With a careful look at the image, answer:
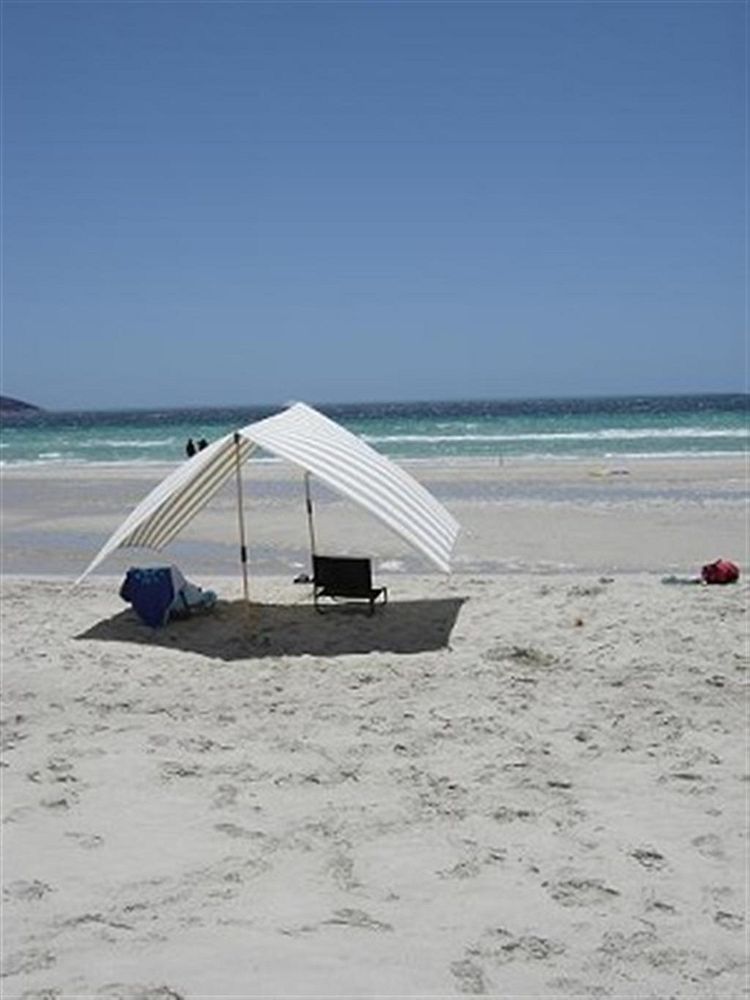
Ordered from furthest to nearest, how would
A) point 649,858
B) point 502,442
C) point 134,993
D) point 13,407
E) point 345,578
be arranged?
point 13,407 < point 502,442 < point 345,578 < point 649,858 < point 134,993

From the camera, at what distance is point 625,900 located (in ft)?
14.2

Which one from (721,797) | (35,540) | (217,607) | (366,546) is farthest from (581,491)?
(721,797)

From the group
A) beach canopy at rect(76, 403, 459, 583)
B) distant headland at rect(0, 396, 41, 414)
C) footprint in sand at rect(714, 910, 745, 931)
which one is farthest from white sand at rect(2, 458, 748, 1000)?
distant headland at rect(0, 396, 41, 414)

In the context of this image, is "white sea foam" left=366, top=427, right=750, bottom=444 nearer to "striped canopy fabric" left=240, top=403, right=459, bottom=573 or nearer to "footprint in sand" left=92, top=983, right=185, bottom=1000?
"striped canopy fabric" left=240, top=403, right=459, bottom=573

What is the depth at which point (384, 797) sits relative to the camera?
5.44 meters

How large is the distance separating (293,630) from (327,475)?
1474 mm

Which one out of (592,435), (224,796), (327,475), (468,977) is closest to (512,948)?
(468,977)

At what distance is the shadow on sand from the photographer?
8500 millimetres

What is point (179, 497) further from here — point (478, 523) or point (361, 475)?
point (478, 523)

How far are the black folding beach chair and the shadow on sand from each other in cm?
21

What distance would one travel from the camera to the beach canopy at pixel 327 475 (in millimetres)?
8508

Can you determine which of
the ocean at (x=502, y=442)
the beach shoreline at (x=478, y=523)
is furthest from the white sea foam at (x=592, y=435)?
the beach shoreline at (x=478, y=523)

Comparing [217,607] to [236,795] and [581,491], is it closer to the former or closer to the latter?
[236,795]

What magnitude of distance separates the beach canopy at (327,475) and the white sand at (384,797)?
798 mm
